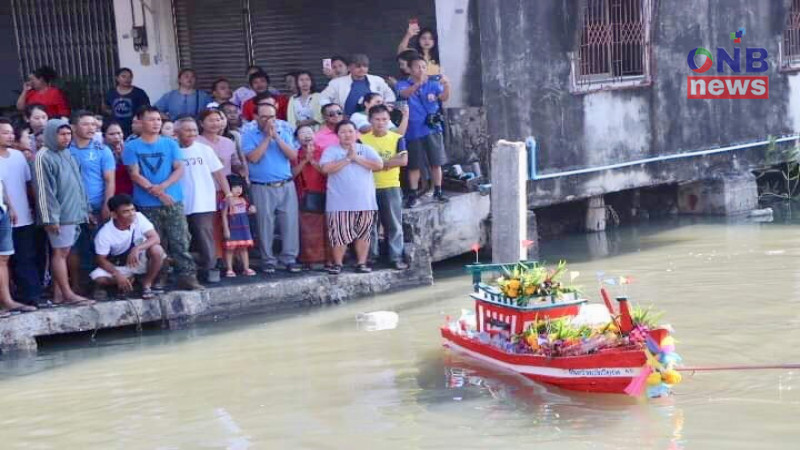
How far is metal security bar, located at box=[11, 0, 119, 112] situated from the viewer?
16.1 m

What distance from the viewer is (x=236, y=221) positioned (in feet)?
40.6

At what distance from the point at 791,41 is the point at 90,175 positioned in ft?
35.6

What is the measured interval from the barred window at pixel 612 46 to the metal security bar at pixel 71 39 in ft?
19.3

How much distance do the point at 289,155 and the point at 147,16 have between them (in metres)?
4.71

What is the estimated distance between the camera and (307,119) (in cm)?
1360

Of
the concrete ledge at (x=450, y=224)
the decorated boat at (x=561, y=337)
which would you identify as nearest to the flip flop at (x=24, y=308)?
the decorated boat at (x=561, y=337)

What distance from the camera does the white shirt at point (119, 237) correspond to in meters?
Result: 11.4

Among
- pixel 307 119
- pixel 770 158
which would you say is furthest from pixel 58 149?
pixel 770 158

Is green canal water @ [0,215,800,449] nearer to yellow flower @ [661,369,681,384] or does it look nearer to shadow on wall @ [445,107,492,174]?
yellow flower @ [661,369,681,384]

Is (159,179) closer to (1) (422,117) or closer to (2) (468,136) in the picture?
(1) (422,117)

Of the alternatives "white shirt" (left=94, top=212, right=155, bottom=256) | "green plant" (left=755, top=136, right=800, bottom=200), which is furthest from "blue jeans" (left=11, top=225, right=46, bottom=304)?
"green plant" (left=755, top=136, right=800, bottom=200)

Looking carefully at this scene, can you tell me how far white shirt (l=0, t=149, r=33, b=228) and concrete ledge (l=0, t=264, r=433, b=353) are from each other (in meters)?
0.87

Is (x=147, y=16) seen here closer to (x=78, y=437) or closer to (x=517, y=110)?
(x=517, y=110)

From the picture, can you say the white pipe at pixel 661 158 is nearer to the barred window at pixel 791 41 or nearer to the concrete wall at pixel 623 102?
the concrete wall at pixel 623 102
